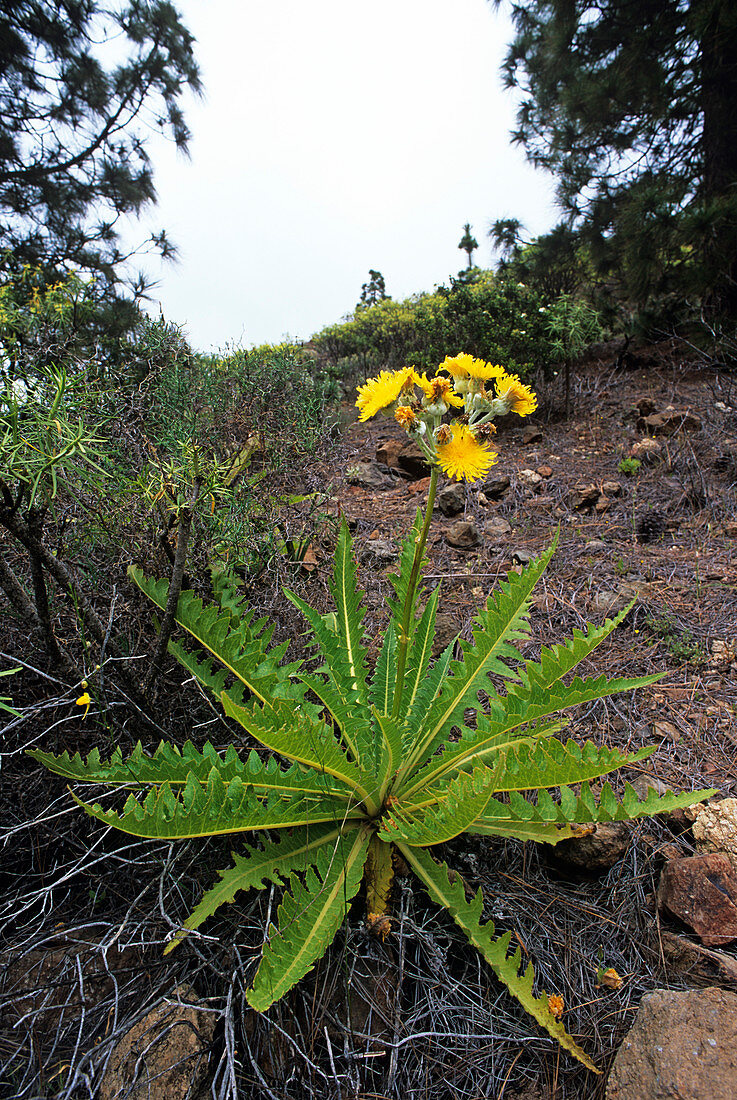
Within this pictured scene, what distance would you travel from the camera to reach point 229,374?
328 centimetres

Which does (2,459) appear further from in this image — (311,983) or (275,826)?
(311,983)

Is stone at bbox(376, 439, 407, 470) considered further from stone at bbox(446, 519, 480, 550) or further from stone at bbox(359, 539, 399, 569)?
stone at bbox(359, 539, 399, 569)

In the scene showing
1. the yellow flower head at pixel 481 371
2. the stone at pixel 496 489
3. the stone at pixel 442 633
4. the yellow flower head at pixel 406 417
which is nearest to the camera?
the yellow flower head at pixel 406 417

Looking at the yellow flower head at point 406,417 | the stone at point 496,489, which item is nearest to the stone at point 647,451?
the stone at point 496,489

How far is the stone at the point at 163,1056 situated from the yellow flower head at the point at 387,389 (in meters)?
1.34

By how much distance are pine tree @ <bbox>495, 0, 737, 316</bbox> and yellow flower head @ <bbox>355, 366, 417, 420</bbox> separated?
224 inches

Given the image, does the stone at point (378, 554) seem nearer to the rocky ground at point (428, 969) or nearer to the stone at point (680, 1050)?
the rocky ground at point (428, 969)

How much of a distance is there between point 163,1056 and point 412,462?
A: 3.90 m

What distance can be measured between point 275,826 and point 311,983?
0.35m

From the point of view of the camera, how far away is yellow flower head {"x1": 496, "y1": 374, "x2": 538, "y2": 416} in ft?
4.15

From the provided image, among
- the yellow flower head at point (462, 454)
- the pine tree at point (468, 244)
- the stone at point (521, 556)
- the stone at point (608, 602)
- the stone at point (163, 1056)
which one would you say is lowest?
the stone at point (608, 602)

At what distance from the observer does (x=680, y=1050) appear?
969 mm

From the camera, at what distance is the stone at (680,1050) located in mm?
930

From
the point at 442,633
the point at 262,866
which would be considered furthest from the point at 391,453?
the point at 262,866
